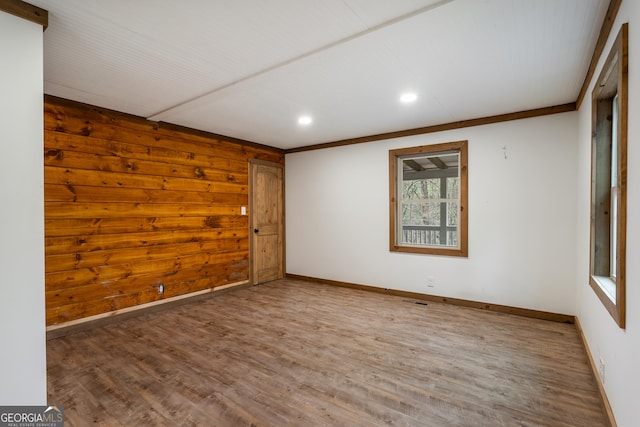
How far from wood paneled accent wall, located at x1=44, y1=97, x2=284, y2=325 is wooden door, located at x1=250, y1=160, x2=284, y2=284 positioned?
0.23 meters

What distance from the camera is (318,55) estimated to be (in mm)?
2395

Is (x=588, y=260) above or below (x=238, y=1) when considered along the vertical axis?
below

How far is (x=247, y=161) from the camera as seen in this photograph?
5293 mm

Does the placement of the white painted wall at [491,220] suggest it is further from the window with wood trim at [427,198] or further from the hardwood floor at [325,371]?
the hardwood floor at [325,371]

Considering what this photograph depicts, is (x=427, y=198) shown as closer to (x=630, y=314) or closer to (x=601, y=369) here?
(x=601, y=369)

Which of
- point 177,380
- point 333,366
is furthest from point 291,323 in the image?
point 177,380

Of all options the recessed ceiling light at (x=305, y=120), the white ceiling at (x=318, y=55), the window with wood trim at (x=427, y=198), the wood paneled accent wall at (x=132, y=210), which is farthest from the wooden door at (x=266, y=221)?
the window with wood trim at (x=427, y=198)

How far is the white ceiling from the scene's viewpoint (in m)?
1.88

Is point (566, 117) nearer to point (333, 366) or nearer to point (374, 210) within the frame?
point (374, 210)

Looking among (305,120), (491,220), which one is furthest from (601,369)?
(305,120)

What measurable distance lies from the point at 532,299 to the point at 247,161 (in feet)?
14.9

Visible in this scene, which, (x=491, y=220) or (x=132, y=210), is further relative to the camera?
(x=491, y=220)

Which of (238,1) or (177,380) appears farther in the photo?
(177,380)

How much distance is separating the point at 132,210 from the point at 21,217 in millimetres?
2240
